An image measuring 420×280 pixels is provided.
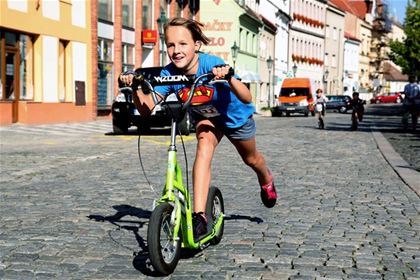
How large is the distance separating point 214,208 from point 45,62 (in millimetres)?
20961

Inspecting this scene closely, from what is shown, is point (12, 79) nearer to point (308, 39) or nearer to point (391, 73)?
point (308, 39)

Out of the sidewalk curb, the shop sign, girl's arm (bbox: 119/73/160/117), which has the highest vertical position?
the shop sign

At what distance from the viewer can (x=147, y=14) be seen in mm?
35625

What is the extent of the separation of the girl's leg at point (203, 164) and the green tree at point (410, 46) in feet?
130

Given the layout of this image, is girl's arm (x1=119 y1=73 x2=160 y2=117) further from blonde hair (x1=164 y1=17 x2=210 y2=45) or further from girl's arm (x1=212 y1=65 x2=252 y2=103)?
girl's arm (x1=212 y1=65 x2=252 y2=103)

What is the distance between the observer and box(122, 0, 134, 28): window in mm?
32719

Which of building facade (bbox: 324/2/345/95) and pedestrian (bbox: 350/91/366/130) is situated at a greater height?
building facade (bbox: 324/2/345/95)

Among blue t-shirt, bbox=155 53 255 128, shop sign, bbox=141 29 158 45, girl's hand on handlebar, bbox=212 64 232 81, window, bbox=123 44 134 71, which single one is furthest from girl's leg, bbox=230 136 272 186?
shop sign, bbox=141 29 158 45

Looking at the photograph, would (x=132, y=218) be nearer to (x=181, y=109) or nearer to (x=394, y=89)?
(x=181, y=109)

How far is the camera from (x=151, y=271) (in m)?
4.50

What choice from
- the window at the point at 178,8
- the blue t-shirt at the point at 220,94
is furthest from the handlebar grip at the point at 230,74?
the window at the point at 178,8

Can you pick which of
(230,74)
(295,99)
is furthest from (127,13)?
(230,74)

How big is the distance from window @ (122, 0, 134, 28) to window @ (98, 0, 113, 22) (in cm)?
121

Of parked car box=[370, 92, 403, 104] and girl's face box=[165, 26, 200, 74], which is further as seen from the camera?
parked car box=[370, 92, 403, 104]
